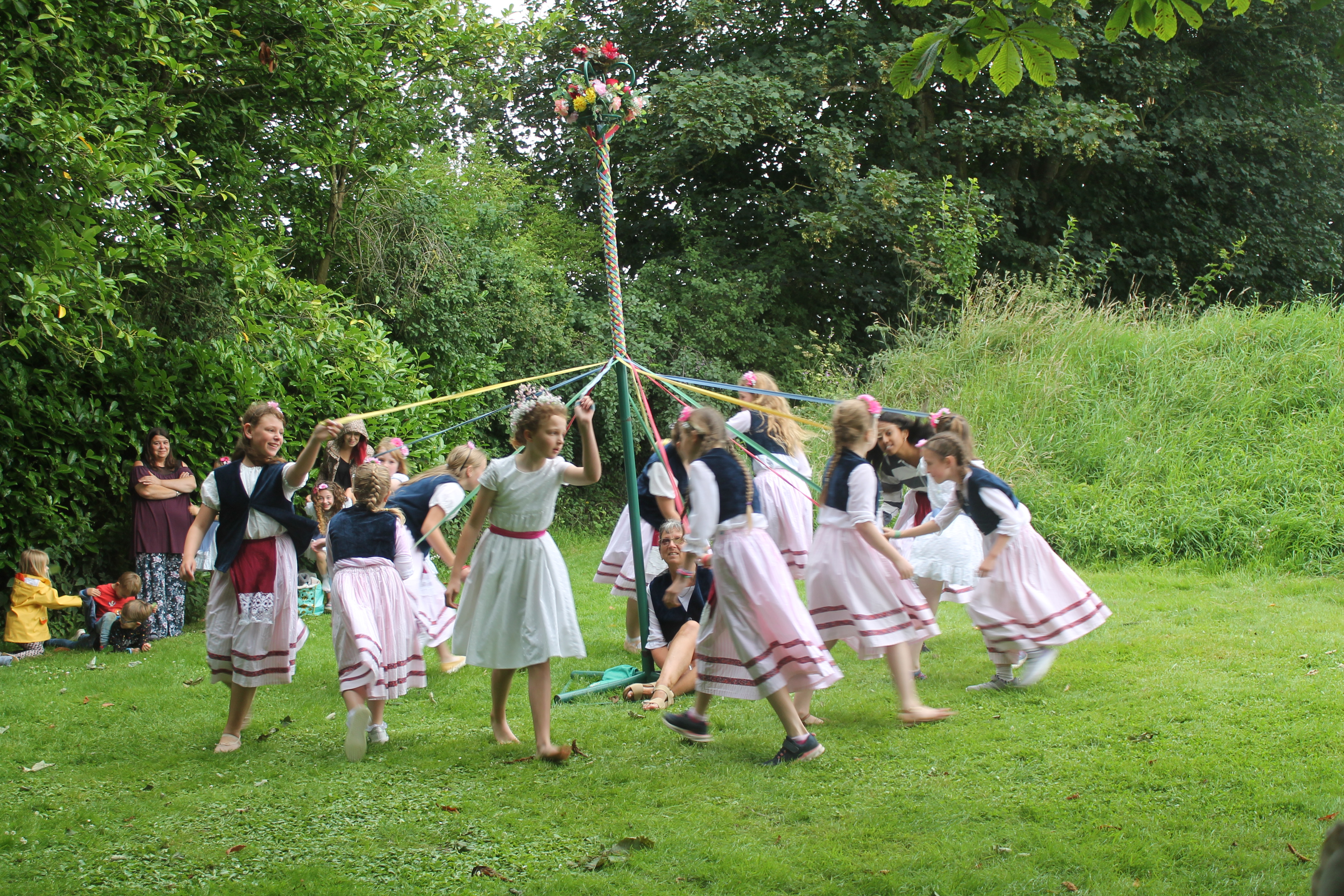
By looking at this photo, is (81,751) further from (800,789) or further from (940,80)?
(940,80)

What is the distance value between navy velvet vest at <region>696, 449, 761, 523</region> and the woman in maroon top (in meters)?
5.86

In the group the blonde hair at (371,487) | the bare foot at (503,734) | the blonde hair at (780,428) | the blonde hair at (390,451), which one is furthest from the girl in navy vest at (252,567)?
the blonde hair at (780,428)

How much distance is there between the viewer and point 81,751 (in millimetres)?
5227

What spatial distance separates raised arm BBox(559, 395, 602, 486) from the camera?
468 cm

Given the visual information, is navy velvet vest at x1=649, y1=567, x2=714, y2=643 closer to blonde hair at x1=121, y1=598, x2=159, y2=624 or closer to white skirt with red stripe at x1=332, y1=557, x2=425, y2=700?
white skirt with red stripe at x1=332, y1=557, x2=425, y2=700

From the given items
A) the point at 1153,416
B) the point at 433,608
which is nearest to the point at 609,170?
the point at 433,608

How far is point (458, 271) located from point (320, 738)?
905 centimetres

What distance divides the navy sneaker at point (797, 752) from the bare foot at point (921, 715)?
647 millimetres

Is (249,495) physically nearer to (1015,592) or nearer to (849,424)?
(849,424)

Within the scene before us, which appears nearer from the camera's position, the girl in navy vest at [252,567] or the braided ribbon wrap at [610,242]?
the girl in navy vest at [252,567]

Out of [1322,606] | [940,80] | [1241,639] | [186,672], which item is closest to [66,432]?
[186,672]

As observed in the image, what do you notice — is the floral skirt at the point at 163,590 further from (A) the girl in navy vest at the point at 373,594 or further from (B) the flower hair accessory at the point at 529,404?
(B) the flower hair accessory at the point at 529,404

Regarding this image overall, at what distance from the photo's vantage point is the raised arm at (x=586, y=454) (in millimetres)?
4676

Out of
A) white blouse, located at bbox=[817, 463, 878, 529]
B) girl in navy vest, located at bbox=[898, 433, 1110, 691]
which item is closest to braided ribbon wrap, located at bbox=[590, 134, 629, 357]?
white blouse, located at bbox=[817, 463, 878, 529]
